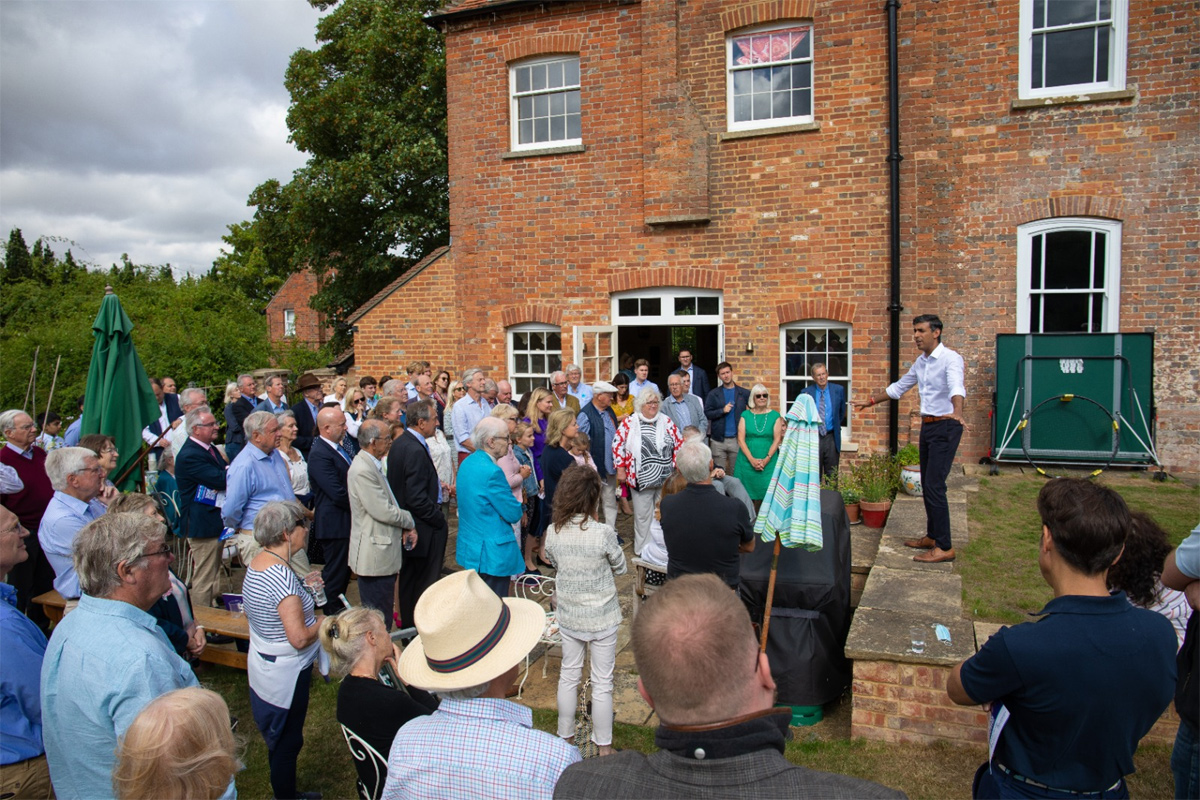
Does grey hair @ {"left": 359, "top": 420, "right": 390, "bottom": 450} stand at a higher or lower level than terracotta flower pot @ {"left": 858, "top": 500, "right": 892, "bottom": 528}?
higher

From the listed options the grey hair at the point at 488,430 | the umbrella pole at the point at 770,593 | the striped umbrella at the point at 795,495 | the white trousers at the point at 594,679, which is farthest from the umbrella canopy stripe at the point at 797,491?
the grey hair at the point at 488,430

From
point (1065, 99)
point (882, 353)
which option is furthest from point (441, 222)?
point (1065, 99)

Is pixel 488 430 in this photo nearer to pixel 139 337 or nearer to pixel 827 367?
pixel 827 367

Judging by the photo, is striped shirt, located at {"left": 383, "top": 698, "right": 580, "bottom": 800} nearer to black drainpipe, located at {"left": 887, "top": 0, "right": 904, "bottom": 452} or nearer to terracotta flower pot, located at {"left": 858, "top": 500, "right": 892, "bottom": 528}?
terracotta flower pot, located at {"left": 858, "top": 500, "right": 892, "bottom": 528}

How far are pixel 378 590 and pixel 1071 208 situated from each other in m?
9.32

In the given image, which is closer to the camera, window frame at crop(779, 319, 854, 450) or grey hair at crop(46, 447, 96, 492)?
grey hair at crop(46, 447, 96, 492)

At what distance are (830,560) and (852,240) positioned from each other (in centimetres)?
614

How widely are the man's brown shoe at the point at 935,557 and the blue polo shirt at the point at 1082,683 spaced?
3.53 m

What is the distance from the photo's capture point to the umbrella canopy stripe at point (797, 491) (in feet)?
15.1

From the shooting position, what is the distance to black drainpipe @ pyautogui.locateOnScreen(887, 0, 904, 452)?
377 inches

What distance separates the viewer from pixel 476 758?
2.13m

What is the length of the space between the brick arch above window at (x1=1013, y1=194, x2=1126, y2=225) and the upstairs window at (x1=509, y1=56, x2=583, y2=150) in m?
6.13

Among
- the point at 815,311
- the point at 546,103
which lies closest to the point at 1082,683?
the point at 815,311

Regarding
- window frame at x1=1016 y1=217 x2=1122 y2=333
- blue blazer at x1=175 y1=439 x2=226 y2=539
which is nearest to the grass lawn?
window frame at x1=1016 y1=217 x2=1122 y2=333
